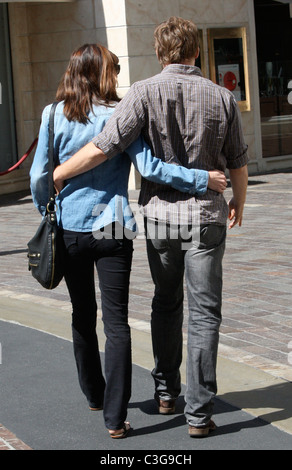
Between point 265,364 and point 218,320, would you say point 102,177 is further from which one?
point 265,364

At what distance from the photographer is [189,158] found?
393cm

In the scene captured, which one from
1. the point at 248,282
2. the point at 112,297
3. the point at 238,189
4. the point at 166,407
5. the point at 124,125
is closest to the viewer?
the point at 124,125

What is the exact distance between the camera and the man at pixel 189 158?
3.86 metres

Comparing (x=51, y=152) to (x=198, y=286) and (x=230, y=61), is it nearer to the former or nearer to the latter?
(x=198, y=286)

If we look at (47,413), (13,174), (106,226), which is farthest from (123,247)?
(13,174)

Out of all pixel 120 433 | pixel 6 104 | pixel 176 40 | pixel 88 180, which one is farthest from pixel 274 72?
pixel 120 433

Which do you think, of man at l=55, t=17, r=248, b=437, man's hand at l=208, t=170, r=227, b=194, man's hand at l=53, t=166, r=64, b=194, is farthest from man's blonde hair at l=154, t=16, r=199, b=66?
man's hand at l=53, t=166, r=64, b=194

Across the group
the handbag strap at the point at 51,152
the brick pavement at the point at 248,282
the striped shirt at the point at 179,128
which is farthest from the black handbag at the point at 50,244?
the brick pavement at the point at 248,282

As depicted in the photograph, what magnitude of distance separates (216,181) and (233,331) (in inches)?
80.5

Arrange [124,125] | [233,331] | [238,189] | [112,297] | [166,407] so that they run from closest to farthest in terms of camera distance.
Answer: [124,125] → [112,297] → [238,189] → [166,407] → [233,331]

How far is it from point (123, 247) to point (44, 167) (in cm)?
51

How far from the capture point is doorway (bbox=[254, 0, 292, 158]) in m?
16.8

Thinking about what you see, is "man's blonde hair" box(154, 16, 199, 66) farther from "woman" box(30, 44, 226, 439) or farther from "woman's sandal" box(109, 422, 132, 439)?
"woman's sandal" box(109, 422, 132, 439)

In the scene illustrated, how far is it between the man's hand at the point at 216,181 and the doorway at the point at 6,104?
11701 mm
